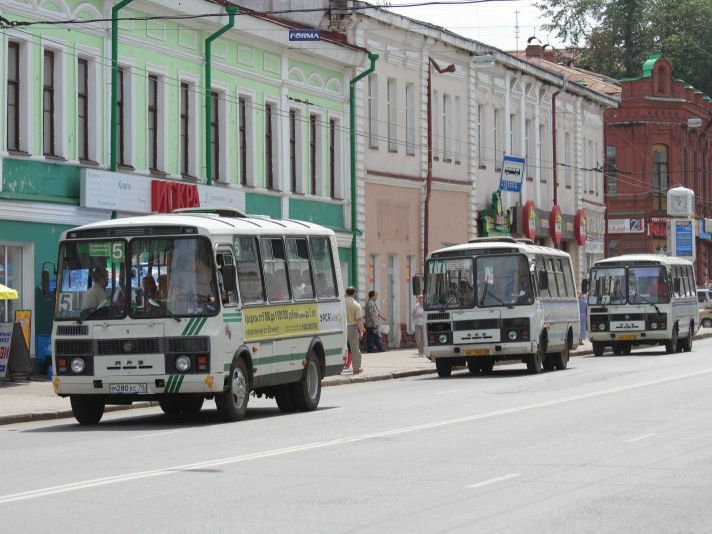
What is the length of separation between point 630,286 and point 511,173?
10268 mm

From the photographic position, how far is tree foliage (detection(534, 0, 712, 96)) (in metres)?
93.2

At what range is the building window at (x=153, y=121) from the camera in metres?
35.3

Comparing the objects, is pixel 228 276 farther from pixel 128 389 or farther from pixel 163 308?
pixel 128 389

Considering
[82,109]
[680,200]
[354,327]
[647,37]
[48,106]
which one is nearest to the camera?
[48,106]

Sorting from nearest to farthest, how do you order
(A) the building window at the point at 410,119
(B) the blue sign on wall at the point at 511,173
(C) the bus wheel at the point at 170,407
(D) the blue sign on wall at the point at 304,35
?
(C) the bus wheel at the point at 170,407, (D) the blue sign on wall at the point at 304,35, (A) the building window at the point at 410,119, (B) the blue sign on wall at the point at 511,173

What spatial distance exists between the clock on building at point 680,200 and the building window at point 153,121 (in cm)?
4349

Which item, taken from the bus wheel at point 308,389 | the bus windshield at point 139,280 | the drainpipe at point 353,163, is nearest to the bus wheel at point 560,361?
the drainpipe at point 353,163

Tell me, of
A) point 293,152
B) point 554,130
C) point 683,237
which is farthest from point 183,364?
point 683,237

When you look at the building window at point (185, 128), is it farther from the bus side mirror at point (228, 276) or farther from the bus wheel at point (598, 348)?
the bus side mirror at point (228, 276)

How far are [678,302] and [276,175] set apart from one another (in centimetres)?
1258

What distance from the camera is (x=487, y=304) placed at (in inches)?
1296

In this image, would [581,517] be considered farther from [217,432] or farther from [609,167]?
[609,167]

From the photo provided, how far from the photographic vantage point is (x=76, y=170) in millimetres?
32188

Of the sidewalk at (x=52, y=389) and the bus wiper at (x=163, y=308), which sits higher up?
the bus wiper at (x=163, y=308)
